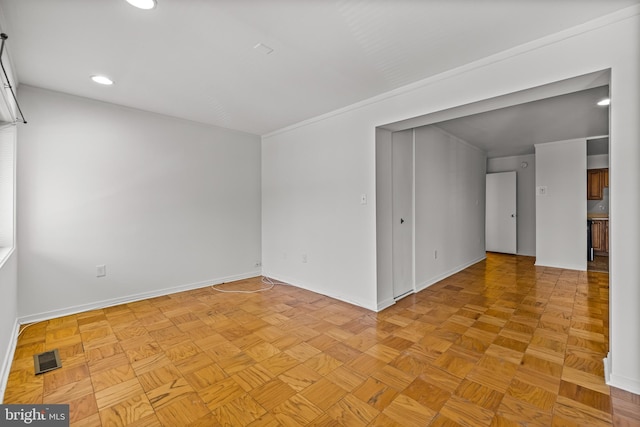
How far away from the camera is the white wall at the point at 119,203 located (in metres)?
2.88

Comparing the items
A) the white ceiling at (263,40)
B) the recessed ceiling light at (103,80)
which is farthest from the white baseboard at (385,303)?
the recessed ceiling light at (103,80)

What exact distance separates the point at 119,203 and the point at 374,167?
3034mm

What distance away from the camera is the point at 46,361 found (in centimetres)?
217

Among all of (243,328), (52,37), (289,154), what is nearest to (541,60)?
(289,154)

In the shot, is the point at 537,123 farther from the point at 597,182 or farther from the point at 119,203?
the point at 119,203

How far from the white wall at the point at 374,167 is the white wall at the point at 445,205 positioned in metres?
1.02

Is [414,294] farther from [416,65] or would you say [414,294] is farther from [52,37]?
[52,37]

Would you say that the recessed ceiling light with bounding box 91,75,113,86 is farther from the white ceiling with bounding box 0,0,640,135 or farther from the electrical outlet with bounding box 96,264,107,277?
the electrical outlet with bounding box 96,264,107,277

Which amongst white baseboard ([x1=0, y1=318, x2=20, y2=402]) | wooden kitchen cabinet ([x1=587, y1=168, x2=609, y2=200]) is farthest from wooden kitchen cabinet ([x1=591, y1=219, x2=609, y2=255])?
white baseboard ([x1=0, y1=318, x2=20, y2=402])

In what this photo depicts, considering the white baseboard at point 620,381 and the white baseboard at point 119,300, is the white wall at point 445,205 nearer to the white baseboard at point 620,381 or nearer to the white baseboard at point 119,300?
A: the white baseboard at point 620,381

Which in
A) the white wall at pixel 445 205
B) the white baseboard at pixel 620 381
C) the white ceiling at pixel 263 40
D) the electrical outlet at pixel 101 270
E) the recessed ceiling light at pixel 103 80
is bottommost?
the white baseboard at pixel 620 381

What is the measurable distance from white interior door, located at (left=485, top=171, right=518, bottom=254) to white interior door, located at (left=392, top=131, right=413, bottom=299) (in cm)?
424

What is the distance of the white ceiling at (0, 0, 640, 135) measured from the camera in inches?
67.7

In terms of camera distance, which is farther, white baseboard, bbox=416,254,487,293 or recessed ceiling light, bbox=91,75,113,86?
white baseboard, bbox=416,254,487,293
